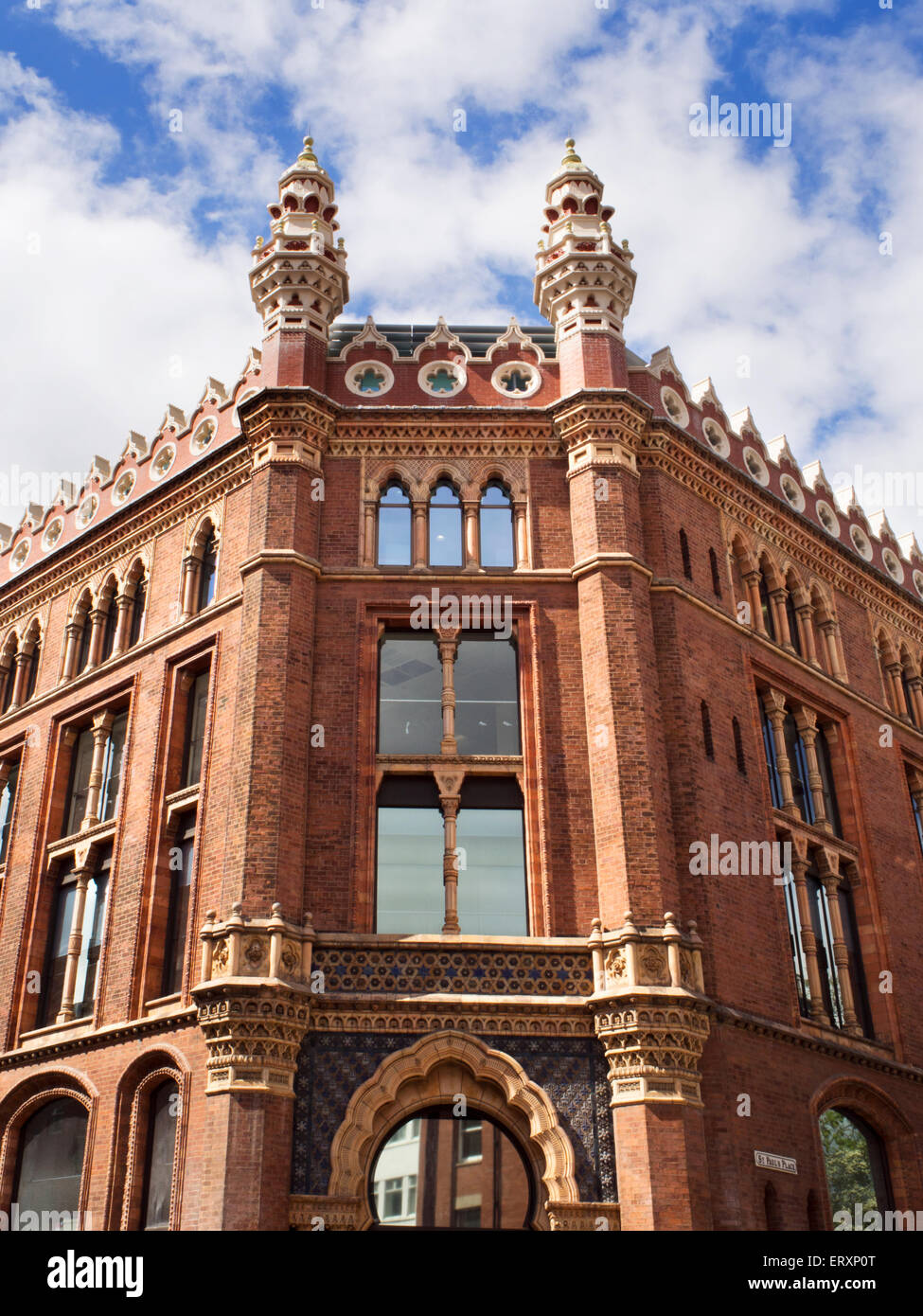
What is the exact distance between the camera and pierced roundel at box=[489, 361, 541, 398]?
2306cm

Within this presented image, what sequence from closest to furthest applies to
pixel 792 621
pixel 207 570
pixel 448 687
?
pixel 448 687, pixel 207 570, pixel 792 621

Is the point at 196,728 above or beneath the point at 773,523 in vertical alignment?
beneath

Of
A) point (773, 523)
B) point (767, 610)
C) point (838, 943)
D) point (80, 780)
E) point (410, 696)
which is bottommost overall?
point (838, 943)

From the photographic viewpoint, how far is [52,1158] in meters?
20.3

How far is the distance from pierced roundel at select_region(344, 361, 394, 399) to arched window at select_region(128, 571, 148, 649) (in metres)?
5.48

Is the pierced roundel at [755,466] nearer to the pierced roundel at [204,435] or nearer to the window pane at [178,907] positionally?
the pierced roundel at [204,435]

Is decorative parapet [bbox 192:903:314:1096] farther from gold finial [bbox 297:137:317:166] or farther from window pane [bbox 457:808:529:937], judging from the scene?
gold finial [bbox 297:137:317:166]

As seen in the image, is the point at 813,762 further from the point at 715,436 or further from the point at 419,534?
the point at 419,534

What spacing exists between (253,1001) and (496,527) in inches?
356

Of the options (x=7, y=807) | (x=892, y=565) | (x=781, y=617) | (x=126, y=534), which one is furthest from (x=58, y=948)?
(x=892, y=565)

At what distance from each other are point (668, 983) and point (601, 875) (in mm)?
1858

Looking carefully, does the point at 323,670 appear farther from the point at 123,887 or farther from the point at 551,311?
the point at 551,311

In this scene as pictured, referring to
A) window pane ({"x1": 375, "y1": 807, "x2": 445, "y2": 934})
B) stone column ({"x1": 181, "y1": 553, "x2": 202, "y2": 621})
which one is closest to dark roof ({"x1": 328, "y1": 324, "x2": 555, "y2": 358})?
→ stone column ({"x1": 181, "y1": 553, "x2": 202, "y2": 621})

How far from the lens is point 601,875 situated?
61.2 ft
